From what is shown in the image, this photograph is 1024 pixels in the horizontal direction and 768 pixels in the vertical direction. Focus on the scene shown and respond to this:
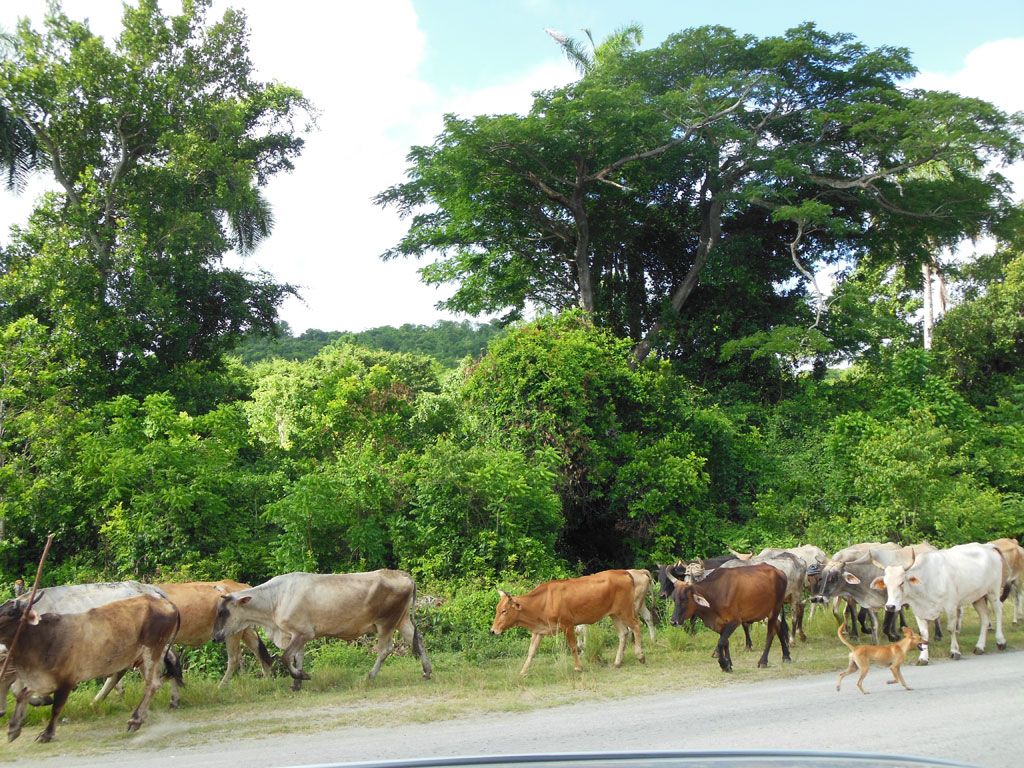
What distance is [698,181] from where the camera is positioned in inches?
1104

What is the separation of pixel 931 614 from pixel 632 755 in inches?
441

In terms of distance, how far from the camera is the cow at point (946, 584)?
1123 cm

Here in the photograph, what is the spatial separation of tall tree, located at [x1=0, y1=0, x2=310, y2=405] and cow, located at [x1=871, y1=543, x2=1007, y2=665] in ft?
54.9

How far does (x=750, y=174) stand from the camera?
26.6 m

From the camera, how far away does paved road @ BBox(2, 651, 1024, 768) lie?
6.89 metres

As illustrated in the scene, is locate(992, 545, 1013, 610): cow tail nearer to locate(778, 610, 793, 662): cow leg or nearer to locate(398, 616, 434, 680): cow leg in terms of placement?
locate(778, 610, 793, 662): cow leg

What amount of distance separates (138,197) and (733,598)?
1717 centimetres

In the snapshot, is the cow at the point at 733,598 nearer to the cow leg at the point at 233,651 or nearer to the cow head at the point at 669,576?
the cow head at the point at 669,576

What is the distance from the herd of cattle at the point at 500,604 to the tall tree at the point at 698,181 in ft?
45.3

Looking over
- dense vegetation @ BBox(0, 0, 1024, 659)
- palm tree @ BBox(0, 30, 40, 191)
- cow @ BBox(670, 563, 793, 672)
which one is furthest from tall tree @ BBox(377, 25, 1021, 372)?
cow @ BBox(670, 563, 793, 672)

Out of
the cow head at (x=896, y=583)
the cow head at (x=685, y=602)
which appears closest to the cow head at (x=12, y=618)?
the cow head at (x=685, y=602)

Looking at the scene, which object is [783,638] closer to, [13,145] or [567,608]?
[567,608]

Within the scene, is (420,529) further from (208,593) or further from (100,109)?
(100,109)

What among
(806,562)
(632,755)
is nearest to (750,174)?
(806,562)
